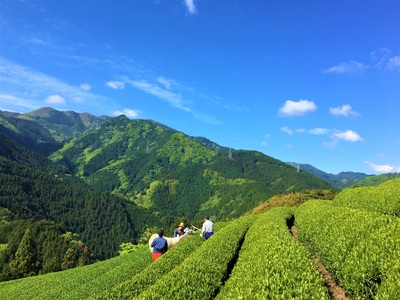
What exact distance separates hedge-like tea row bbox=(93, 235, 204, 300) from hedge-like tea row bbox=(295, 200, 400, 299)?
8.98 m

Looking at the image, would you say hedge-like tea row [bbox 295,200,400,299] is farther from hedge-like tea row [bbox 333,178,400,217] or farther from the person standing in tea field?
the person standing in tea field

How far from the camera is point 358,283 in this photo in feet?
39.1

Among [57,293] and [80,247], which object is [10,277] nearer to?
[57,293]

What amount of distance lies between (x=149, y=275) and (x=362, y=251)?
33.6 ft

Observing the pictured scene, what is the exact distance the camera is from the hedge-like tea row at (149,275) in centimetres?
1280

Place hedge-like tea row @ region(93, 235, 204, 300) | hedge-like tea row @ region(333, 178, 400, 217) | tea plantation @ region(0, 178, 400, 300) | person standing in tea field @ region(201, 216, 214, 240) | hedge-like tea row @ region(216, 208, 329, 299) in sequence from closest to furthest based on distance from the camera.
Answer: hedge-like tea row @ region(216, 208, 329, 299) → tea plantation @ region(0, 178, 400, 300) → hedge-like tea row @ region(93, 235, 204, 300) → hedge-like tea row @ region(333, 178, 400, 217) → person standing in tea field @ region(201, 216, 214, 240)

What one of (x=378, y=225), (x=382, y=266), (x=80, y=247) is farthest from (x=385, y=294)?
(x=80, y=247)

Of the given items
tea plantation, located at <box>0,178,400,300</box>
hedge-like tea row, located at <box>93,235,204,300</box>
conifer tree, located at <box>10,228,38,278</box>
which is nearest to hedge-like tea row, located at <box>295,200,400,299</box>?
tea plantation, located at <box>0,178,400,300</box>

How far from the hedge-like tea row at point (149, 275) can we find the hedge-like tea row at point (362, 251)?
354 inches

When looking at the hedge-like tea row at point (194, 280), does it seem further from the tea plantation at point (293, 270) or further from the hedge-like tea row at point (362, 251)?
the hedge-like tea row at point (362, 251)

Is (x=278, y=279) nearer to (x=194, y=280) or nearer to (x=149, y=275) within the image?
(x=194, y=280)

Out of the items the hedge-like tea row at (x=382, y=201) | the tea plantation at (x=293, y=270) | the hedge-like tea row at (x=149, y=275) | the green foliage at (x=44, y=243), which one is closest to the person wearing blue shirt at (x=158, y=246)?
the hedge-like tea row at (x=149, y=275)

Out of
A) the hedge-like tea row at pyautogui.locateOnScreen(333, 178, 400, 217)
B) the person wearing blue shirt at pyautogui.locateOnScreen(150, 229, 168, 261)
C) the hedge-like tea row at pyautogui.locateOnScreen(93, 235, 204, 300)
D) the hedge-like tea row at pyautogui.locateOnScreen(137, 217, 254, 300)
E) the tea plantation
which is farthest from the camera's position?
the hedge-like tea row at pyautogui.locateOnScreen(333, 178, 400, 217)

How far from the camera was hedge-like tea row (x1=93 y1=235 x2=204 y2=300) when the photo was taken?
42.0 ft
